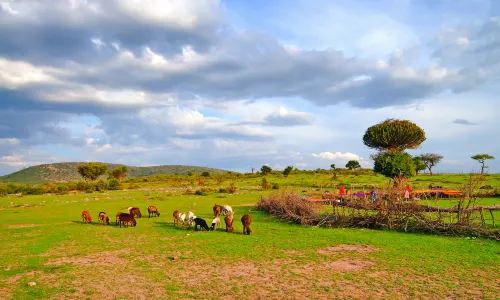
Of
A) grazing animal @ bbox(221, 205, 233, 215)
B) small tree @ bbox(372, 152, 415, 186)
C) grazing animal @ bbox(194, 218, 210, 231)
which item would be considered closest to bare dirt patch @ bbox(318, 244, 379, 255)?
grazing animal @ bbox(194, 218, 210, 231)

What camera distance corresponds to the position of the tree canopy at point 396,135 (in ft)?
180

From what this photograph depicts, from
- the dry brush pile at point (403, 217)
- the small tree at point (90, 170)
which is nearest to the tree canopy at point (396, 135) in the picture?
the dry brush pile at point (403, 217)

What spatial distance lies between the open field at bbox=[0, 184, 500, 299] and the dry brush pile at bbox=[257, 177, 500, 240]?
96cm

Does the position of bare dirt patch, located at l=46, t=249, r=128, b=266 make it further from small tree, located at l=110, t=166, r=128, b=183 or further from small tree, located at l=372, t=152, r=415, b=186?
small tree, located at l=110, t=166, r=128, b=183

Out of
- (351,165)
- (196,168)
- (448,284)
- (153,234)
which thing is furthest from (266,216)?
(196,168)

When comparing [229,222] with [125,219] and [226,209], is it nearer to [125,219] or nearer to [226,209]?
[125,219]

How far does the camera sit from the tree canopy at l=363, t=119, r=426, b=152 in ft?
180

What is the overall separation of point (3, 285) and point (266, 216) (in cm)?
1598

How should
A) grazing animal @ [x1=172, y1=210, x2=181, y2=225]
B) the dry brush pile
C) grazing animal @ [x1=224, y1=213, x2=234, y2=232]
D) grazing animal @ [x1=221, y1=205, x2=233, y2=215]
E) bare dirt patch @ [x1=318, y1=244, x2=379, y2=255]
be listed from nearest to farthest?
bare dirt patch @ [x1=318, y1=244, x2=379, y2=255] → the dry brush pile → grazing animal @ [x1=224, y1=213, x2=234, y2=232] → grazing animal @ [x1=172, y1=210, x2=181, y2=225] → grazing animal @ [x1=221, y1=205, x2=233, y2=215]

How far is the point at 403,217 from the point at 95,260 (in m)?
14.4

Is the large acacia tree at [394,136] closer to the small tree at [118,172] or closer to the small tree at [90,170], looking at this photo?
the small tree at [90,170]

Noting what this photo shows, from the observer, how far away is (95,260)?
472 inches

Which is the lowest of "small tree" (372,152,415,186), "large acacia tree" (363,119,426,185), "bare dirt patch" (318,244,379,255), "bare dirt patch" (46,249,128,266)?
"bare dirt patch" (46,249,128,266)

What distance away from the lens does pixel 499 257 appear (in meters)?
11.6
